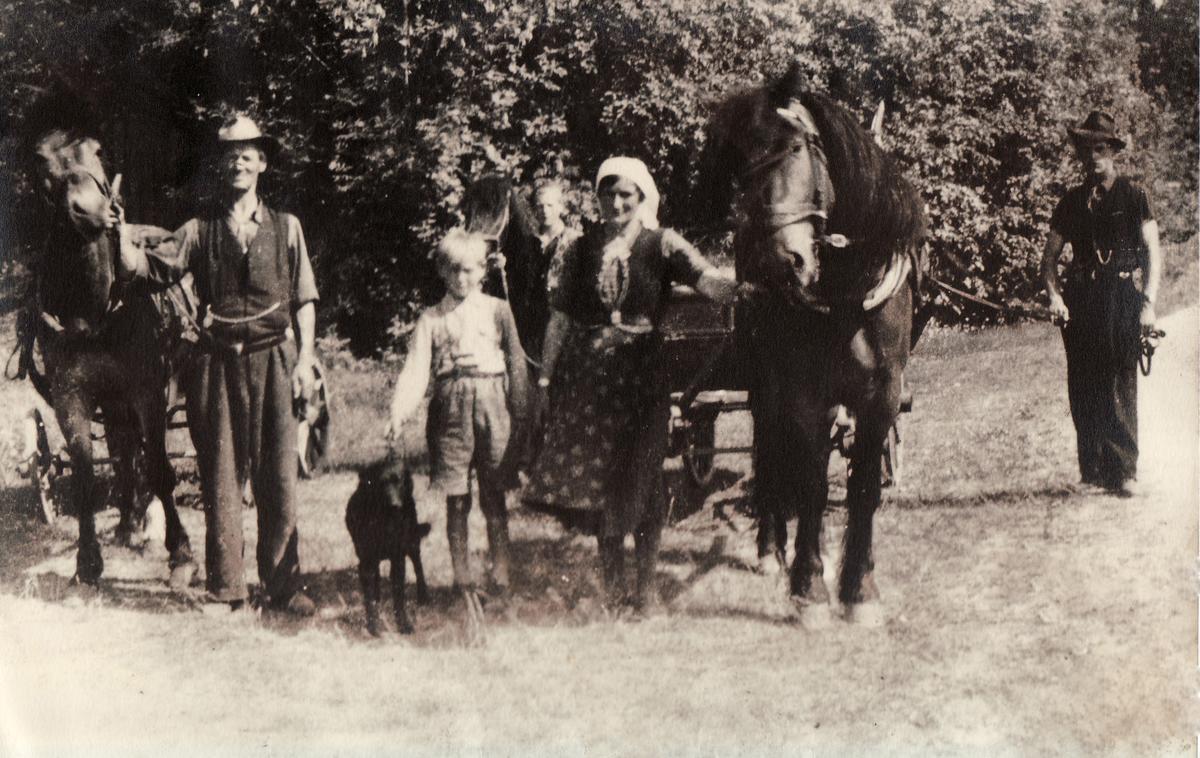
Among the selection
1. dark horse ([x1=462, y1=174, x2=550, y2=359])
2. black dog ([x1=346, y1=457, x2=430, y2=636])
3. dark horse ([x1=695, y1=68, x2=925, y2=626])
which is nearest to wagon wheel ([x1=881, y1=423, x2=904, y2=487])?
dark horse ([x1=695, y1=68, x2=925, y2=626])

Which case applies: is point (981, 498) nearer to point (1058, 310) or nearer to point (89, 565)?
point (1058, 310)

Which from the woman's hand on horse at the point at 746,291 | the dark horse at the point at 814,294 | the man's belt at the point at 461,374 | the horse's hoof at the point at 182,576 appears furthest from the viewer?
the horse's hoof at the point at 182,576

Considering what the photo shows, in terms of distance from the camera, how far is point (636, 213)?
4531 mm

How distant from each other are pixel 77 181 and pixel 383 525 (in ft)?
6.52

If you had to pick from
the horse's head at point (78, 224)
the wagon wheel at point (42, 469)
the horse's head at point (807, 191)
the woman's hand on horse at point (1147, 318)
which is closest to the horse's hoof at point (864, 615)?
the horse's head at point (807, 191)

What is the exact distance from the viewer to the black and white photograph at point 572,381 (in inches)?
179

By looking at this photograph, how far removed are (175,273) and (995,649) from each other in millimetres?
3723

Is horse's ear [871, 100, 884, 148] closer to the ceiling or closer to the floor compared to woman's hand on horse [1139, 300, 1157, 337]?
closer to the ceiling

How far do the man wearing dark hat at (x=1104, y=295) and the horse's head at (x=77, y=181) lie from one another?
403cm

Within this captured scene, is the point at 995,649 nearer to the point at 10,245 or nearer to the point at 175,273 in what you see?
the point at 175,273

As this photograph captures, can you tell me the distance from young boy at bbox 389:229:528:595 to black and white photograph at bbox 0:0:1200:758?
17mm

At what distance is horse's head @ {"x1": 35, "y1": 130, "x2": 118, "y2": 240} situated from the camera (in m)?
4.75

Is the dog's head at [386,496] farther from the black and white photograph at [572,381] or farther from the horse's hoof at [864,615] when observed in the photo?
the horse's hoof at [864,615]

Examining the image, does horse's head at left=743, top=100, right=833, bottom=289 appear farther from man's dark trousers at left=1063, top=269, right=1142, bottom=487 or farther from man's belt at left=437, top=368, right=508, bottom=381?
man's dark trousers at left=1063, top=269, right=1142, bottom=487
